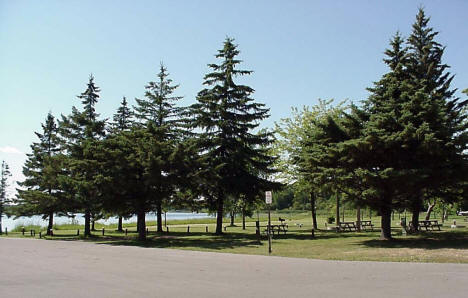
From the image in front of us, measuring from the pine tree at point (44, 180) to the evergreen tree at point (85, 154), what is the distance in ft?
4.53

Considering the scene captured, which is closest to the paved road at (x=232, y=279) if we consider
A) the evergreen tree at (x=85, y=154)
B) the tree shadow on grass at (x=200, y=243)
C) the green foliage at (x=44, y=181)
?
the tree shadow on grass at (x=200, y=243)

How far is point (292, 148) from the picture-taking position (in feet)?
140

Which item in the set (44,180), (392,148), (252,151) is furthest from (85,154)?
(392,148)

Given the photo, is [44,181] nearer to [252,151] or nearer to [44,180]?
[44,180]

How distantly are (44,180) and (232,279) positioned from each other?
3146 cm

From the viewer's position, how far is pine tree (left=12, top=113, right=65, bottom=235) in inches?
1337

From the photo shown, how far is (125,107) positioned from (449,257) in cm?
4112

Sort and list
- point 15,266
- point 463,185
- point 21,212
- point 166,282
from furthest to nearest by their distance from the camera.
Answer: point 21,212 < point 463,185 < point 15,266 < point 166,282

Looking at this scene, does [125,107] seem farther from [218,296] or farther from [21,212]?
[218,296]

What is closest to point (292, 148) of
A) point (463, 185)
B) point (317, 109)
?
point (317, 109)

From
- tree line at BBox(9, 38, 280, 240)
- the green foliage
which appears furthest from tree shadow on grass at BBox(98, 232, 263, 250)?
the green foliage

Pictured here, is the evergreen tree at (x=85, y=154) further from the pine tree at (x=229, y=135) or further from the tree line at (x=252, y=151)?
the pine tree at (x=229, y=135)

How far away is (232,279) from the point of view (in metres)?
10.8

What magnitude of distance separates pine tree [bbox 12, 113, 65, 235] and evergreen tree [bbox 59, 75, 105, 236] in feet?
4.53
